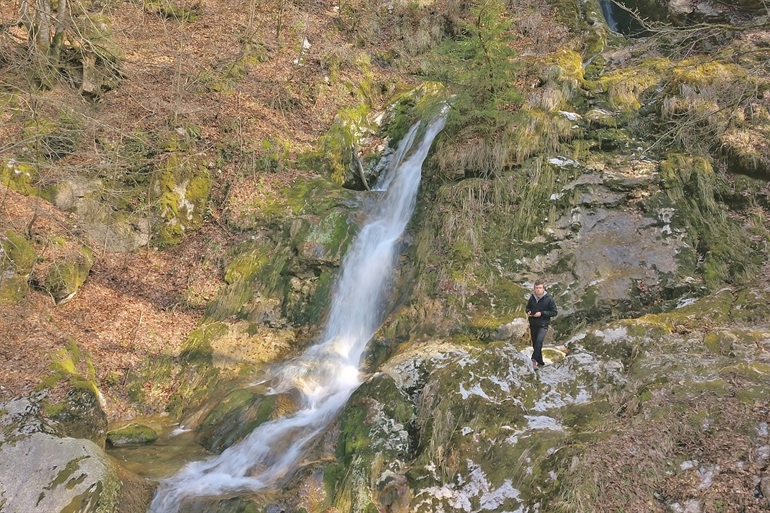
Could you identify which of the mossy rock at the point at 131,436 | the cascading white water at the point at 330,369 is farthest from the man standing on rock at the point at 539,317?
the mossy rock at the point at 131,436

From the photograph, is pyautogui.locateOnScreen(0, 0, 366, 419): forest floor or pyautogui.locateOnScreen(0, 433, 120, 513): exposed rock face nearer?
pyautogui.locateOnScreen(0, 433, 120, 513): exposed rock face

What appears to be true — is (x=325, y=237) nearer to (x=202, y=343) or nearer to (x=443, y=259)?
(x=443, y=259)

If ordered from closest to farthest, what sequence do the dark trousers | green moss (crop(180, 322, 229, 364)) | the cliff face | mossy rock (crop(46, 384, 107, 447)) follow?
the cliff face, mossy rock (crop(46, 384, 107, 447)), the dark trousers, green moss (crop(180, 322, 229, 364))

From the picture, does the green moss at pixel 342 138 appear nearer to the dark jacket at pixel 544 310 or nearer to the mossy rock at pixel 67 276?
the mossy rock at pixel 67 276

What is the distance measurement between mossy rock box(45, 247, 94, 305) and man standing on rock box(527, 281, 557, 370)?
27.7 feet

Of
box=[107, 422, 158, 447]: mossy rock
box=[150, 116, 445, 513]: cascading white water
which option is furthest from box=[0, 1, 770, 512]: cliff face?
box=[107, 422, 158, 447]: mossy rock

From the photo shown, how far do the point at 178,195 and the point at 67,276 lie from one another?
121 inches

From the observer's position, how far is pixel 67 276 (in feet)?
29.7

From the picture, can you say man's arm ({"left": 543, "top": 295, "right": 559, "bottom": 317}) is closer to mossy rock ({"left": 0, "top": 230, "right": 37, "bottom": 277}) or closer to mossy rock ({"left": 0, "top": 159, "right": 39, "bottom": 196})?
mossy rock ({"left": 0, "top": 230, "right": 37, "bottom": 277})

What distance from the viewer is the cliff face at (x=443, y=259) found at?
17.8 feet

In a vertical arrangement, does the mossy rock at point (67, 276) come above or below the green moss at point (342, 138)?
below

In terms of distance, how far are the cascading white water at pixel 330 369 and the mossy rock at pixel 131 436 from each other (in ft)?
4.31

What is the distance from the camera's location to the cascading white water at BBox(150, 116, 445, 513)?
657cm

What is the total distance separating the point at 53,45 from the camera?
35.2ft
